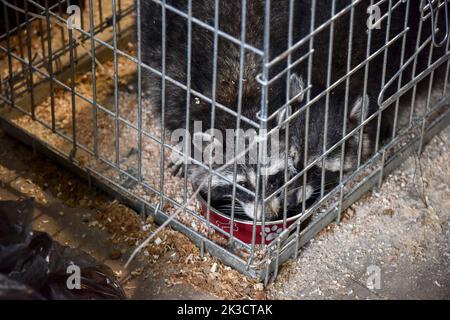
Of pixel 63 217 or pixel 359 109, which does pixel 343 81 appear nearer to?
pixel 359 109

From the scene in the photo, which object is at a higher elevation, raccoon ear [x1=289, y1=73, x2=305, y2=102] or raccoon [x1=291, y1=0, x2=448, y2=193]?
raccoon ear [x1=289, y1=73, x2=305, y2=102]

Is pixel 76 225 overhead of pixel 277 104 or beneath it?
beneath

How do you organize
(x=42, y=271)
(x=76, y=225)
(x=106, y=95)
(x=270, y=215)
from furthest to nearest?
1. (x=106, y=95)
2. (x=76, y=225)
3. (x=270, y=215)
4. (x=42, y=271)

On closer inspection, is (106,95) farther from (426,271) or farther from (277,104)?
(426,271)

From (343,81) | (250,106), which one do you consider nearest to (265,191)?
(250,106)

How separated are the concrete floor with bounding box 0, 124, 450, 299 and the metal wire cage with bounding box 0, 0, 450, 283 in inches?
2.9

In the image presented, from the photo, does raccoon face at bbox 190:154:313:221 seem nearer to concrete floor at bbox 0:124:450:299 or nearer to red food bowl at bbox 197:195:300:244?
red food bowl at bbox 197:195:300:244

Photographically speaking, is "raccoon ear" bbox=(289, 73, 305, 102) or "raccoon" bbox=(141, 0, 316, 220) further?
"raccoon" bbox=(141, 0, 316, 220)

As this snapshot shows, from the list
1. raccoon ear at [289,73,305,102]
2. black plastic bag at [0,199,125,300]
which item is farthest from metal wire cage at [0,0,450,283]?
black plastic bag at [0,199,125,300]

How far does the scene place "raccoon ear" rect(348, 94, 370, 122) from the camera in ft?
Result: 11.5

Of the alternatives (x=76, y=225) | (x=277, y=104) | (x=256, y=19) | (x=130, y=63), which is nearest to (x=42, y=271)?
(x=76, y=225)

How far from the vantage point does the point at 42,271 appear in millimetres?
3068

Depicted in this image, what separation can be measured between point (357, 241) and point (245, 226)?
497mm

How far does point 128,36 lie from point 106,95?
0.40 m
